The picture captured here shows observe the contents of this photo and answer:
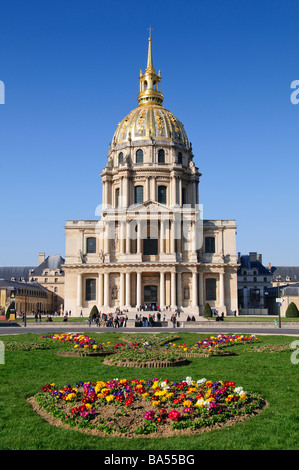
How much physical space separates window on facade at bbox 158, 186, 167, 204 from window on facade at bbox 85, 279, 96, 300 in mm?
17327

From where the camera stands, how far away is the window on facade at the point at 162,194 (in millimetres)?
83000

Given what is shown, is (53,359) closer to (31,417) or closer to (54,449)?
(31,417)

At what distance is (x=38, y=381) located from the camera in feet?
56.3

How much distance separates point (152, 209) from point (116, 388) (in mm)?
62372

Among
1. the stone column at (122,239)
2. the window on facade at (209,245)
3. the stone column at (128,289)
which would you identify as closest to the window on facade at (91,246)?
the stone column at (122,239)

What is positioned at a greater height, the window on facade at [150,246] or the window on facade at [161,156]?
the window on facade at [161,156]

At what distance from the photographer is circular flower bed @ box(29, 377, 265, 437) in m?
11.4

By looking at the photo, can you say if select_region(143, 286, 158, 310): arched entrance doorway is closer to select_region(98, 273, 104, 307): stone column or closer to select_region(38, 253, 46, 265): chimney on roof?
select_region(98, 273, 104, 307): stone column

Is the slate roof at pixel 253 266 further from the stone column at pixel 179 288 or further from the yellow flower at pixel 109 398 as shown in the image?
the yellow flower at pixel 109 398

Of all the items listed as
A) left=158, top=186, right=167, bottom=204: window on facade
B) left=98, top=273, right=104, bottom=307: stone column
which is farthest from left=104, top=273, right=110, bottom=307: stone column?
left=158, top=186, right=167, bottom=204: window on facade

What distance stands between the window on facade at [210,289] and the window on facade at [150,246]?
31.1ft

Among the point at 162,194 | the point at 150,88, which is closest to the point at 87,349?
the point at 162,194

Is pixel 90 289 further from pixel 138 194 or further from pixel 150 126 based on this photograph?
pixel 150 126

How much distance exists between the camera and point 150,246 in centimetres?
7662
